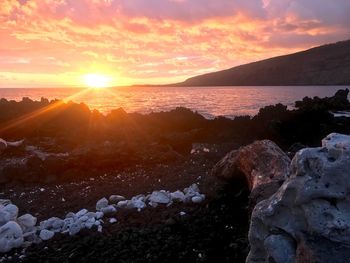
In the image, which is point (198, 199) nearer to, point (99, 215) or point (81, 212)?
point (99, 215)

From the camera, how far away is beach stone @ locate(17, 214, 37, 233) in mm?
9977

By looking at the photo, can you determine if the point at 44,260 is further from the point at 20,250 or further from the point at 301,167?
the point at 301,167

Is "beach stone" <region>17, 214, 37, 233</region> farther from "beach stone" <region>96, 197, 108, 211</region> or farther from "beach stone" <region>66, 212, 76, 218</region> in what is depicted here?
"beach stone" <region>96, 197, 108, 211</region>

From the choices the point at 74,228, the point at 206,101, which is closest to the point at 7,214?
the point at 74,228

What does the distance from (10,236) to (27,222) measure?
100 centimetres

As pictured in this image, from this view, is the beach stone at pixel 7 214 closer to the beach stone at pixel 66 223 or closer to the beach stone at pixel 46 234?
the beach stone at pixel 46 234

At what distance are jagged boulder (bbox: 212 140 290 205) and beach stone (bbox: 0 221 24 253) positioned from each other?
16.4ft

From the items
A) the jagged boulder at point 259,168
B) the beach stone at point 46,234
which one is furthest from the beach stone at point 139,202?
the jagged boulder at point 259,168

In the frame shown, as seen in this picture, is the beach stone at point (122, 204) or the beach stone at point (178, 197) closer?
the beach stone at point (122, 204)

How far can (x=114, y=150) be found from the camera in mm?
16875

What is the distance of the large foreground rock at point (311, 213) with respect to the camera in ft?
16.1

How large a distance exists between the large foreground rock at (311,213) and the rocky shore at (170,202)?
1 cm

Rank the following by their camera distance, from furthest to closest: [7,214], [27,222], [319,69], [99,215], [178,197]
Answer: [319,69]
[178,197]
[99,215]
[27,222]
[7,214]

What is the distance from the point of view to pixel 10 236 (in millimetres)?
9141
